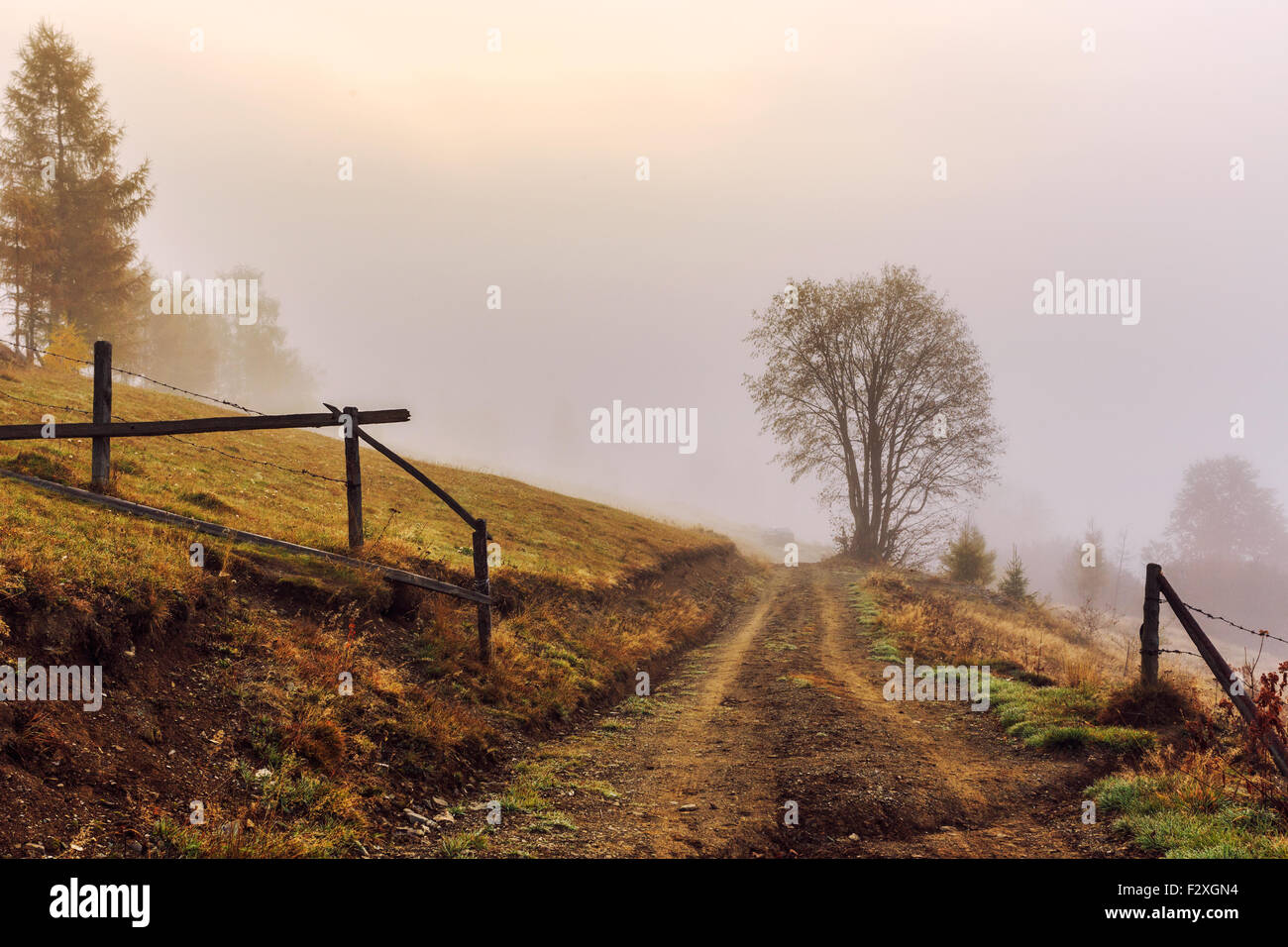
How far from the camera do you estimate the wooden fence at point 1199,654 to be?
6.99 metres

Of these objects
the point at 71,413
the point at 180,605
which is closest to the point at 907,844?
the point at 180,605

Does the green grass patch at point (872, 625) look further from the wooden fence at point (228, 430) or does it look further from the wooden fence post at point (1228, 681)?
the wooden fence at point (228, 430)

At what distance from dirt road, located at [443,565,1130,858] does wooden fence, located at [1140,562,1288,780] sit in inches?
79.4

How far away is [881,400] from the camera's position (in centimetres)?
4297

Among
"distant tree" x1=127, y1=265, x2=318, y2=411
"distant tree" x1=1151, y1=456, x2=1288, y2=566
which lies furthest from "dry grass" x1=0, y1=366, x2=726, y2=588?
"distant tree" x1=1151, y1=456, x2=1288, y2=566

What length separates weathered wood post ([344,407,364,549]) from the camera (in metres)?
11.2

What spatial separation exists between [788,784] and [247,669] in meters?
6.98

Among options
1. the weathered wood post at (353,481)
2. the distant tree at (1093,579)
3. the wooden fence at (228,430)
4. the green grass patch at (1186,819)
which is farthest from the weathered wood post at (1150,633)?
the distant tree at (1093,579)

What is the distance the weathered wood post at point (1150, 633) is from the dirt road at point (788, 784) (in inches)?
91.4

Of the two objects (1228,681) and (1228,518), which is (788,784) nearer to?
(1228,681)

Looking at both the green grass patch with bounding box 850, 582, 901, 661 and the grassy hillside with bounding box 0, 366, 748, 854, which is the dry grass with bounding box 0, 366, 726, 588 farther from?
the green grass patch with bounding box 850, 582, 901, 661

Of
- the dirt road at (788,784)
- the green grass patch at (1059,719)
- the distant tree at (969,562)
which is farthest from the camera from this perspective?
the distant tree at (969,562)

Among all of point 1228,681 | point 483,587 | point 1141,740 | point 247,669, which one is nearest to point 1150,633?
point 1141,740
